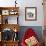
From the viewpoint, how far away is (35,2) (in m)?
5.51

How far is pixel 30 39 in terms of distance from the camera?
16.6ft

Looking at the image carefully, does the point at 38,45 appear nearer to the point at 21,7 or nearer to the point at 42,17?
the point at 42,17

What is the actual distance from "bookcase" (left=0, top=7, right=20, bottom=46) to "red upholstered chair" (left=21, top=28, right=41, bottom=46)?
0.29 m

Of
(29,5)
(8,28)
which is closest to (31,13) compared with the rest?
(29,5)

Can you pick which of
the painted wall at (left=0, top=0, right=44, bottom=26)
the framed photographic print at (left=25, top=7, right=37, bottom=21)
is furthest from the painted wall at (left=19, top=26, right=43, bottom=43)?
the framed photographic print at (left=25, top=7, right=37, bottom=21)

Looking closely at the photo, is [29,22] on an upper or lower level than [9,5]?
lower

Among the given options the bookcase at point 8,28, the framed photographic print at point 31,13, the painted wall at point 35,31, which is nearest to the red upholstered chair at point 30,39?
the painted wall at point 35,31

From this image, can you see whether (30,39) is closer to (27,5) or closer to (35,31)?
(35,31)

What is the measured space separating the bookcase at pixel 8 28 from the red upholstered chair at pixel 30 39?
0.29 meters

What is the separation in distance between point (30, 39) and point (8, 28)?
2.87 feet

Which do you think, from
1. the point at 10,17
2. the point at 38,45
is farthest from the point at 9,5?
the point at 38,45

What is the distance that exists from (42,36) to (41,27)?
31cm

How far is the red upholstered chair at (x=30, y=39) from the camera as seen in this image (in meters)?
5.02

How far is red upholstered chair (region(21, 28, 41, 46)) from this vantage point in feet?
16.5
